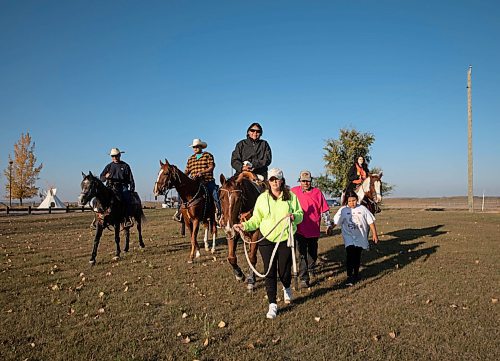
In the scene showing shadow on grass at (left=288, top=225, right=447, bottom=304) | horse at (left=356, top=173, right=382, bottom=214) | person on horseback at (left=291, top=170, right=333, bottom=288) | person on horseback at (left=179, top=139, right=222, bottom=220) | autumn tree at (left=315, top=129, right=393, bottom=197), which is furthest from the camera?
autumn tree at (left=315, top=129, right=393, bottom=197)

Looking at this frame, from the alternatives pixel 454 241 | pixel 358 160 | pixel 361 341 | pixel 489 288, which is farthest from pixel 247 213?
pixel 454 241

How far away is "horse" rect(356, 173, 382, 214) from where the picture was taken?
47.5 ft

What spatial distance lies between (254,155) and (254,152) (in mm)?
82

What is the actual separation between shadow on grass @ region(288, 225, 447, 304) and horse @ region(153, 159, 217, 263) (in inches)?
156

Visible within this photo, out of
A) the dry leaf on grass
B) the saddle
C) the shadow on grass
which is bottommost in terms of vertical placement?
the shadow on grass

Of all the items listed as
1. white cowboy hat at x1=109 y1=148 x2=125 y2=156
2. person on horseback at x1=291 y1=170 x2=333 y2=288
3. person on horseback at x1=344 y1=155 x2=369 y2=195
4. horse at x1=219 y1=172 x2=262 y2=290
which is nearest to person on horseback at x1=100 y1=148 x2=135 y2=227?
white cowboy hat at x1=109 y1=148 x2=125 y2=156

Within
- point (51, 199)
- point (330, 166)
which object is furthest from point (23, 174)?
point (330, 166)

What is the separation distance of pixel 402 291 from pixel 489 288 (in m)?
2.02

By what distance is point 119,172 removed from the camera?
1286cm

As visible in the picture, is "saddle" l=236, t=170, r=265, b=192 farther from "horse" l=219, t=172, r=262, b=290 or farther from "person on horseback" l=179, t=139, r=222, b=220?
"person on horseback" l=179, t=139, r=222, b=220

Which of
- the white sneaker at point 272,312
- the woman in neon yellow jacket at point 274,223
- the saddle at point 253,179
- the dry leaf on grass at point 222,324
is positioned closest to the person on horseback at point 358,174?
the saddle at point 253,179

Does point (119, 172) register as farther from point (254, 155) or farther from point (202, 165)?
point (254, 155)

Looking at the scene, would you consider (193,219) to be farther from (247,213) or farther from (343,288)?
(343,288)

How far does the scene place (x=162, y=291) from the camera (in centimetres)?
818
